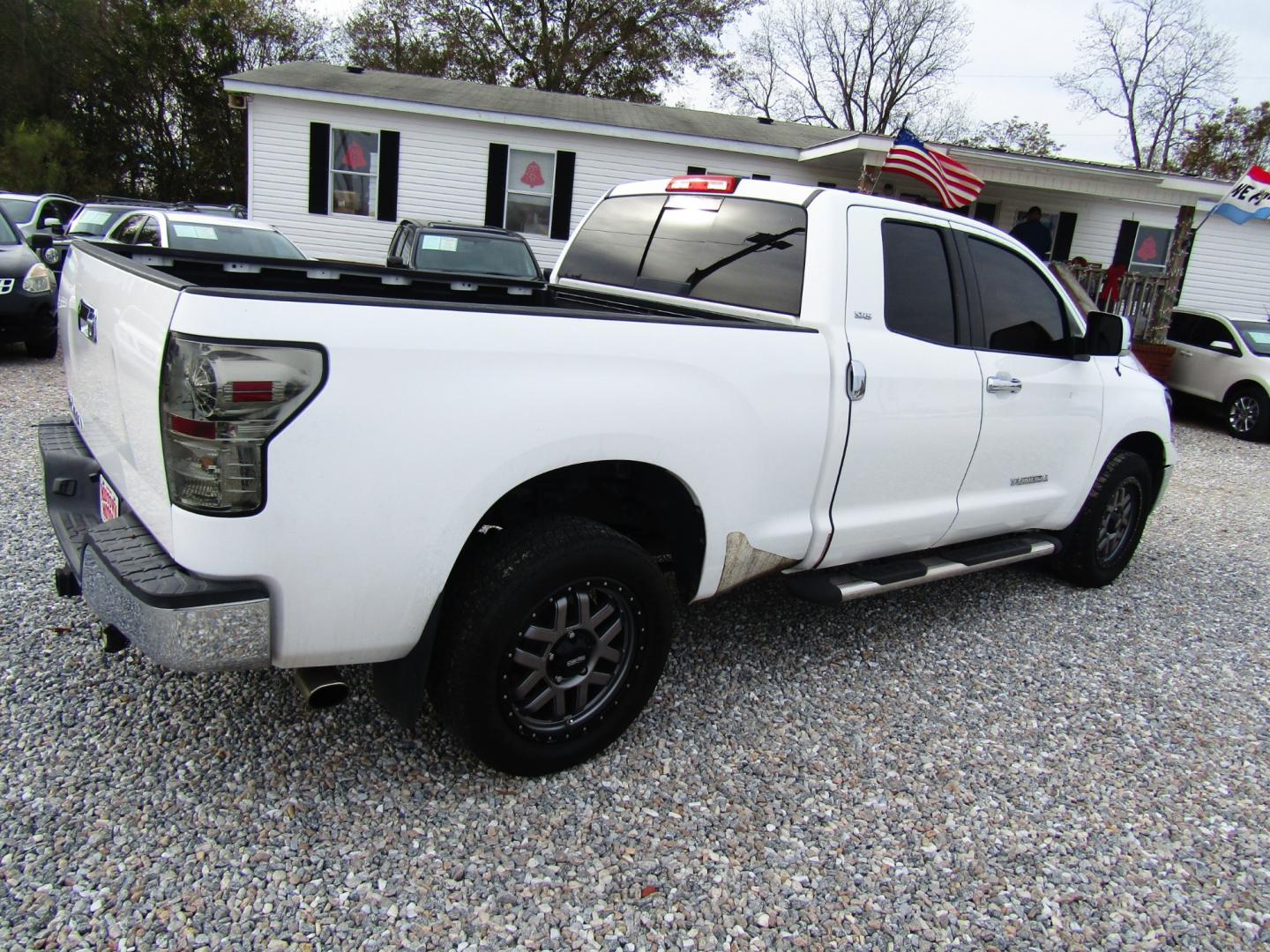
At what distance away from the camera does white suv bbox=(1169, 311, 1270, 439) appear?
38.7 feet

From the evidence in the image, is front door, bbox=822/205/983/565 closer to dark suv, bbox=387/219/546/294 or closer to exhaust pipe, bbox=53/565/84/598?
exhaust pipe, bbox=53/565/84/598

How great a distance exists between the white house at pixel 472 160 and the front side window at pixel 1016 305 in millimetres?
12054

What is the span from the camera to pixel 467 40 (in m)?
34.1

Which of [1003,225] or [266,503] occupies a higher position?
[1003,225]

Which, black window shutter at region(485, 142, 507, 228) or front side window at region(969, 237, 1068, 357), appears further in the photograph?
black window shutter at region(485, 142, 507, 228)

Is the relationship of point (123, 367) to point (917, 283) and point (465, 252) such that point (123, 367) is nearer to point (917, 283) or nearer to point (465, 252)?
point (917, 283)

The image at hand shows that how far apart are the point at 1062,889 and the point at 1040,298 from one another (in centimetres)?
283

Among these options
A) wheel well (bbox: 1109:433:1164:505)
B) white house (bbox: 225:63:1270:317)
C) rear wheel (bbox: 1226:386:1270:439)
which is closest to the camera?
wheel well (bbox: 1109:433:1164:505)

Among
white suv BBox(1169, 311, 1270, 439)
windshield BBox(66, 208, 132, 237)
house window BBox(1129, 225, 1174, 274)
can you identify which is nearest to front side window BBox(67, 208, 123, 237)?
windshield BBox(66, 208, 132, 237)

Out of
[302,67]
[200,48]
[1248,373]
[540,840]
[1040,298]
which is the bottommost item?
[540,840]

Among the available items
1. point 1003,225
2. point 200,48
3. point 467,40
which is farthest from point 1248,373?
point 200,48

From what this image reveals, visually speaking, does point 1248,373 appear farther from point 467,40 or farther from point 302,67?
point 467,40

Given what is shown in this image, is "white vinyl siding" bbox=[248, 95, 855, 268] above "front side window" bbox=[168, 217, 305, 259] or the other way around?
above

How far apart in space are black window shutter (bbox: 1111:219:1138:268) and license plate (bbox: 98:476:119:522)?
2146 centimetres
